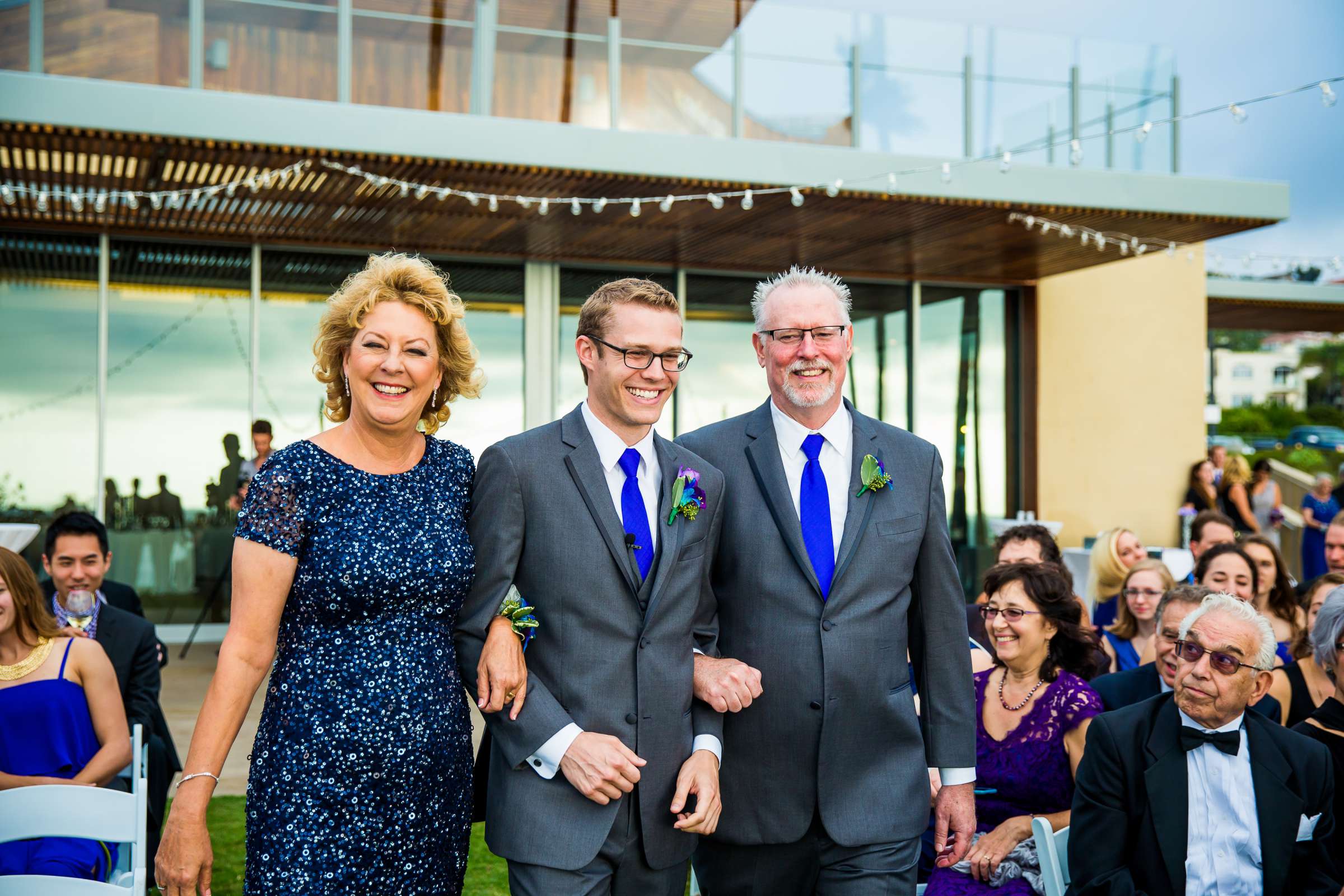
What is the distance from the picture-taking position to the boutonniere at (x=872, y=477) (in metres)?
2.49

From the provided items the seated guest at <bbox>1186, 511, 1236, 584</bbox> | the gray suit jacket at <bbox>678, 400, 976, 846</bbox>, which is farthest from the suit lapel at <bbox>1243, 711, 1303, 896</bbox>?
the seated guest at <bbox>1186, 511, 1236, 584</bbox>

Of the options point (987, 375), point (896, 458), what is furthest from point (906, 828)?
point (987, 375)

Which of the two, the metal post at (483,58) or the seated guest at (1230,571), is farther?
the metal post at (483,58)

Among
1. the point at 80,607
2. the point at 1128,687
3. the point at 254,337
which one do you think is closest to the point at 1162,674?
the point at 1128,687

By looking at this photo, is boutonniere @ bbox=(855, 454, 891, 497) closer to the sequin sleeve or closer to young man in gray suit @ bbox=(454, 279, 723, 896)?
young man in gray suit @ bbox=(454, 279, 723, 896)

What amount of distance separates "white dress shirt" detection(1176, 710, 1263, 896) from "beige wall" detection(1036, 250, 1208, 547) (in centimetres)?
972

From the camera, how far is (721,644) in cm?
251

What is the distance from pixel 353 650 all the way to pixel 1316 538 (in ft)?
37.3

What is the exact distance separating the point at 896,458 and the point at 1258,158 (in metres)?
8.96

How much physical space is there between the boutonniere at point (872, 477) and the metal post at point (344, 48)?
646 centimetres

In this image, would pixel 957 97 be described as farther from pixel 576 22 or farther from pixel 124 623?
pixel 124 623

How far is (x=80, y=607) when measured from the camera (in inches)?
179

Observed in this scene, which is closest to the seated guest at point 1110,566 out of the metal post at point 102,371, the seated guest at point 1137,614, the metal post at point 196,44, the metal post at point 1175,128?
the seated guest at point 1137,614

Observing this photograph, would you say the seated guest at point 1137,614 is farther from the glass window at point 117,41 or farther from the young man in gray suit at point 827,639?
the glass window at point 117,41
